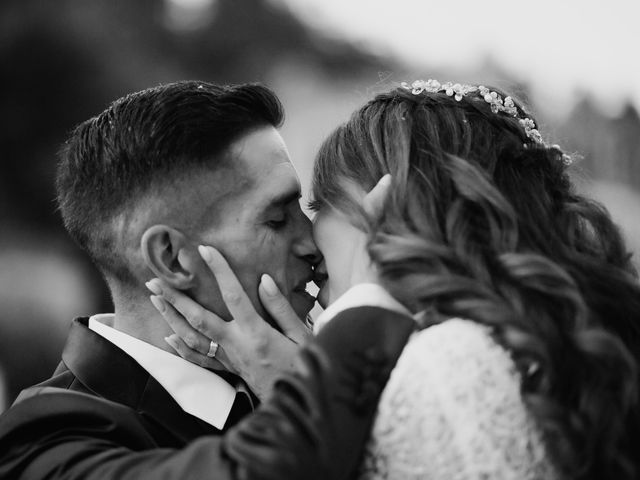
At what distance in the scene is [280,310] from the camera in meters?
2.88

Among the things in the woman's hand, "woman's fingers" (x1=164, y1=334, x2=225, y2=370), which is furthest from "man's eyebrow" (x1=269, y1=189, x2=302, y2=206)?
"woman's fingers" (x1=164, y1=334, x2=225, y2=370)

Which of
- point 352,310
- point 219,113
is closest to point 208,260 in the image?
point 219,113

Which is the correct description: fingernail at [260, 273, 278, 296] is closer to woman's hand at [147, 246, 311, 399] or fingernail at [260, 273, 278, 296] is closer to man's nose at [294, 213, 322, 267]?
woman's hand at [147, 246, 311, 399]

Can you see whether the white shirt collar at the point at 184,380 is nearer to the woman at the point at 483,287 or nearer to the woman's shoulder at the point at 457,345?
the woman at the point at 483,287

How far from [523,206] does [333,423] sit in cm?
87

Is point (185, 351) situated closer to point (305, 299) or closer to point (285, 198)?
point (305, 299)

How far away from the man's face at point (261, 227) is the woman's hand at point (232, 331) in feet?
0.18

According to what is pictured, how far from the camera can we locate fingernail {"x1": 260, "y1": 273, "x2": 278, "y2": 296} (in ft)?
9.37

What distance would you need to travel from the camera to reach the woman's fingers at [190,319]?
9.20 ft

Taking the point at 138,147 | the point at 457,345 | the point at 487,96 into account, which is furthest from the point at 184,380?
the point at 487,96

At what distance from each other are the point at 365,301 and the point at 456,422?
0.37 meters

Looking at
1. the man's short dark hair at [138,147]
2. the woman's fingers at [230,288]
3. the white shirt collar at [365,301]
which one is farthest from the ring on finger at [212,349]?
the white shirt collar at [365,301]

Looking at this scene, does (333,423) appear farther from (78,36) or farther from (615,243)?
(78,36)

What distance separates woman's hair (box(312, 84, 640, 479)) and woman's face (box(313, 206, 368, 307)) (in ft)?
0.18
